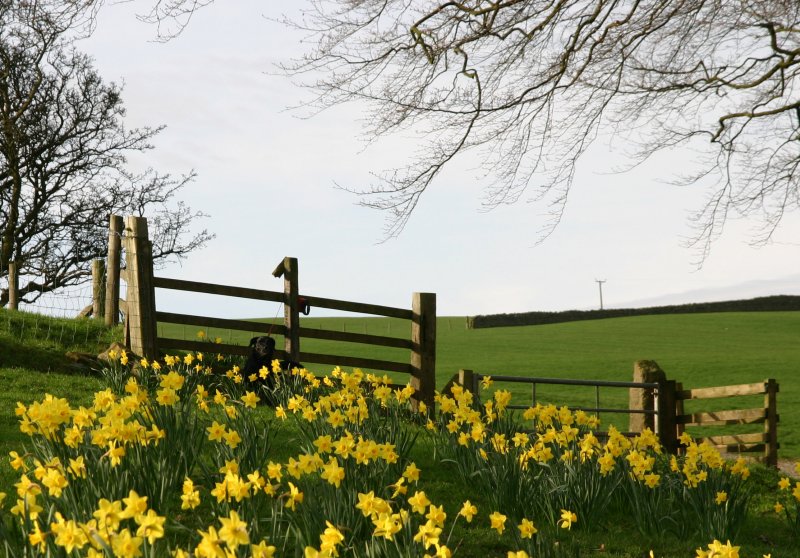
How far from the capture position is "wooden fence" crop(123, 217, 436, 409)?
396 inches

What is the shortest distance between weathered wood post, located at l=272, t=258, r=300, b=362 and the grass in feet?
7.90

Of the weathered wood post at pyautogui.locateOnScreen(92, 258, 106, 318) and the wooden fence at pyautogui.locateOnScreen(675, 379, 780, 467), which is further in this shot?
the weathered wood post at pyautogui.locateOnScreen(92, 258, 106, 318)

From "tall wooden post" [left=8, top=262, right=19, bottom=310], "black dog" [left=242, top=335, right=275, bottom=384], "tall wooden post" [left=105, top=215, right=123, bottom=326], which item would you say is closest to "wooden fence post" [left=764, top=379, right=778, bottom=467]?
"black dog" [left=242, top=335, right=275, bottom=384]

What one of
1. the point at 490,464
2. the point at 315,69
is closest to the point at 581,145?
the point at 315,69

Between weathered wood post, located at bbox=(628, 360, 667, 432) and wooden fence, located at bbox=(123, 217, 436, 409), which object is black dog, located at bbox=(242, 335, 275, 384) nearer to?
wooden fence, located at bbox=(123, 217, 436, 409)

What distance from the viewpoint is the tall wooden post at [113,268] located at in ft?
42.3

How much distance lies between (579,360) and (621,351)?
596cm

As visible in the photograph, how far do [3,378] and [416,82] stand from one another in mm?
6459

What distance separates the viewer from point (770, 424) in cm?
1073

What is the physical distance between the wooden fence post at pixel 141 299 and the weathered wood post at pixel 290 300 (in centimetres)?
157

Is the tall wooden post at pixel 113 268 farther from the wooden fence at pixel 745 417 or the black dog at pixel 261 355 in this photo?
the wooden fence at pixel 745 417

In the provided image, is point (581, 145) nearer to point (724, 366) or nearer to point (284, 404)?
point (284, 404)

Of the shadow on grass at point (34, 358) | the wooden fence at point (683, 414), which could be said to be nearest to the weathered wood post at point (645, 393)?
the wooden fence at point (683, 414)

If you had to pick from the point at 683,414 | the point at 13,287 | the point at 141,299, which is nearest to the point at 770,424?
the point at 683,414
